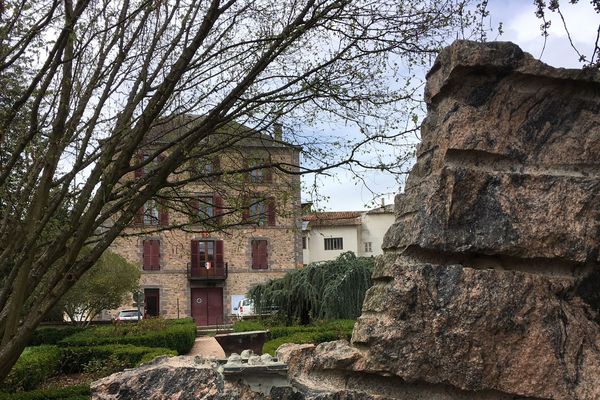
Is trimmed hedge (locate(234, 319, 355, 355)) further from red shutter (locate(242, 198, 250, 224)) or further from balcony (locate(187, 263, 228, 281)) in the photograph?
balcony (locate(187, 263, 228, 281))

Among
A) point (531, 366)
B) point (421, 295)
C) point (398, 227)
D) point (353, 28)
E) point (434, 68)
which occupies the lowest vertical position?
point (531, 366)

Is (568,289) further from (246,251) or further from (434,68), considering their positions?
(246,251)

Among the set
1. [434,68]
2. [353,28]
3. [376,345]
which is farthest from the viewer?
[353,28]

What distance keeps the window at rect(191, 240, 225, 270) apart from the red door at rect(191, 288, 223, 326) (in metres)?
1.61

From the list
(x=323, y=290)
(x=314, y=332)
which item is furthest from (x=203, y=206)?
(x=323, y=290)

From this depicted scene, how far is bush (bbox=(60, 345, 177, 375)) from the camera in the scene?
13.4m

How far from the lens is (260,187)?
9.40 metres

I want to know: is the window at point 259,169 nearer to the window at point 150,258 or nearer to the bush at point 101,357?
the bush at point 101,357

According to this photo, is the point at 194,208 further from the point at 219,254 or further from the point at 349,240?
the point at 349,240

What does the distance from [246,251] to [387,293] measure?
1353 inches

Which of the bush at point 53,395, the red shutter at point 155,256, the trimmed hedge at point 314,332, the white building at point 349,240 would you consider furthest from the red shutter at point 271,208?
the white building at point 349,240

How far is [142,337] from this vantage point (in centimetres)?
1686

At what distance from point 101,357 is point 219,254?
23.1 metres

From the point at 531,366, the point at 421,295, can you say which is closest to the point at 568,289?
the point at 531,366
